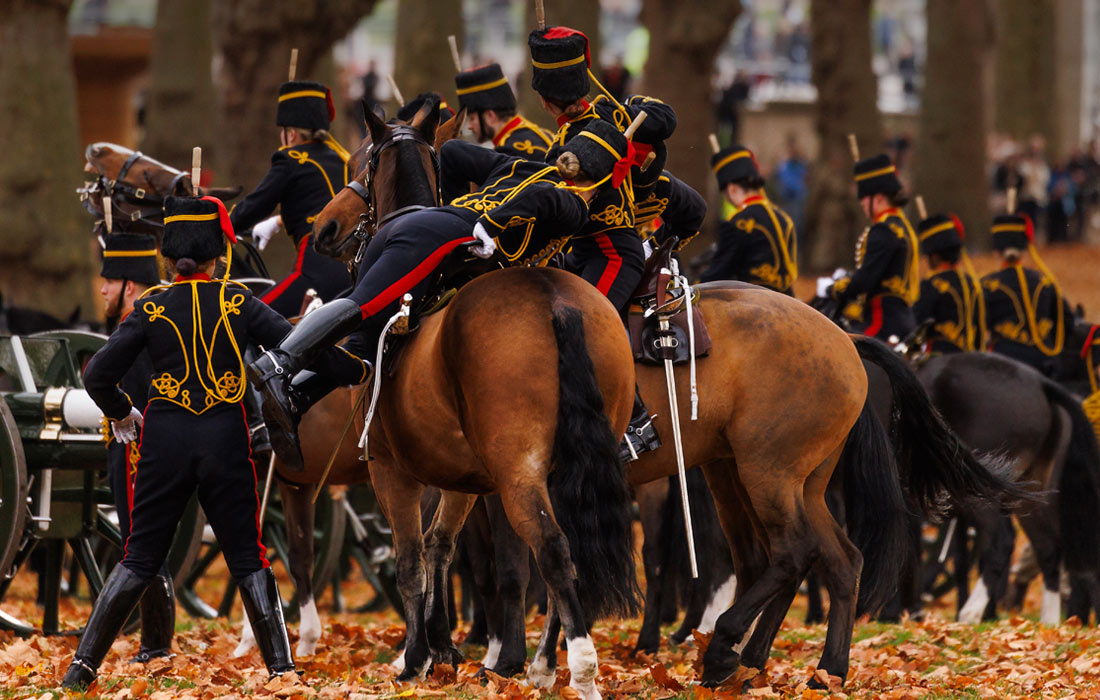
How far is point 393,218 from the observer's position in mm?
6984

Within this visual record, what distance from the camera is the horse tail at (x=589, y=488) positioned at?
244 inches

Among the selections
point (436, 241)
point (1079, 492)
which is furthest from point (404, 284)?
point (1079, 492)

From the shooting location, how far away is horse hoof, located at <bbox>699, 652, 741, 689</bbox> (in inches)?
280

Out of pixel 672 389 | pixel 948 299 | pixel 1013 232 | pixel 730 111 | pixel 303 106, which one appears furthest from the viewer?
pixel 730 111

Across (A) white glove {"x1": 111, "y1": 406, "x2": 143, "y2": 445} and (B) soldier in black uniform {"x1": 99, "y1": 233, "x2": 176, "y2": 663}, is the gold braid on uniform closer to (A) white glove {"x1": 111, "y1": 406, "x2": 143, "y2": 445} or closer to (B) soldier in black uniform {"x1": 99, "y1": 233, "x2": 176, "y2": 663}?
(B) soldier in black uniform {"x1": 99, "y1": 233, "x2": 176, "y2": 663}

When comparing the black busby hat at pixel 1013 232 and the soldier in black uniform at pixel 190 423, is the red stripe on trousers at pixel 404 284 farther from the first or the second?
the black busby hat at pixel 1013 232

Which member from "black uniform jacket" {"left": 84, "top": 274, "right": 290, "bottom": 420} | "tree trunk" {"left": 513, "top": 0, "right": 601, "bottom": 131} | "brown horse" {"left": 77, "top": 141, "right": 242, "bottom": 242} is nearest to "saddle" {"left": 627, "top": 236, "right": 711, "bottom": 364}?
"black uniform jacket" {"left": 84, "top": 274, "right": 290, "bottom": 420}

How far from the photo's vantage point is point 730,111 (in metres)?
26.8

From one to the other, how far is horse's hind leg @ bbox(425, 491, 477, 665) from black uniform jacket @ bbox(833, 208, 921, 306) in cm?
443

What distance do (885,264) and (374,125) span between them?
512 centimetres

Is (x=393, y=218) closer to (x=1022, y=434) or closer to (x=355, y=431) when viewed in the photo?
(x=355, y=431)

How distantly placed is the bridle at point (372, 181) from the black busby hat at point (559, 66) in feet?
1.85

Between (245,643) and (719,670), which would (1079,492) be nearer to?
(719,670)

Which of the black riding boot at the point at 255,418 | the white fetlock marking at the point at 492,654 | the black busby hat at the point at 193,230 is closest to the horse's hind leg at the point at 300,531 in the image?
the black riding boot at the point at 255,418
